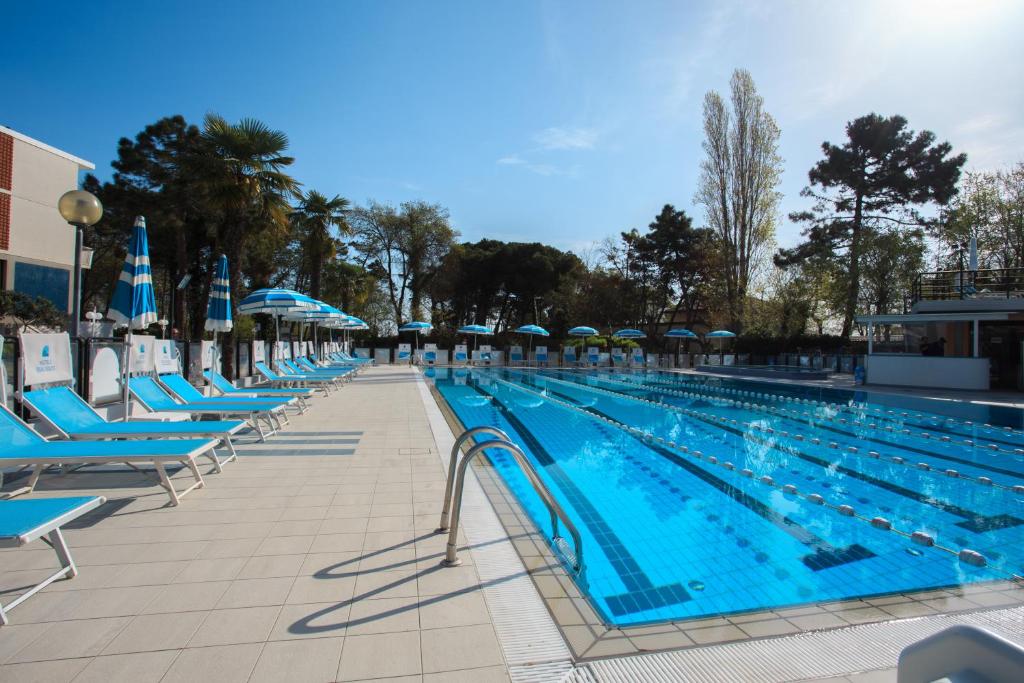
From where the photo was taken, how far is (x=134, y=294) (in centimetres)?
582

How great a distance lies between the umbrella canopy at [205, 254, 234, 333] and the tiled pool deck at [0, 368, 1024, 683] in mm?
4535

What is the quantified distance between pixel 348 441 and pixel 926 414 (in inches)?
442

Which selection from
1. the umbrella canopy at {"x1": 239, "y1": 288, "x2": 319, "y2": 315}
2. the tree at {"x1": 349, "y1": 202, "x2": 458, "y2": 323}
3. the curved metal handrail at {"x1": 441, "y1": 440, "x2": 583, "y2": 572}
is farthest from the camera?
the tree at {"x1": 349, "y1": 202, "x2": 458, "y2": 323}

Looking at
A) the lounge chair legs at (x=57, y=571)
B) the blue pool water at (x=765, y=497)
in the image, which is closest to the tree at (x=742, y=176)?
the blue pool water at (x=765, y=497)

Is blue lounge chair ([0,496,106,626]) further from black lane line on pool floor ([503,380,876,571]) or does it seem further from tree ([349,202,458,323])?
tree ([349,202,458,323])

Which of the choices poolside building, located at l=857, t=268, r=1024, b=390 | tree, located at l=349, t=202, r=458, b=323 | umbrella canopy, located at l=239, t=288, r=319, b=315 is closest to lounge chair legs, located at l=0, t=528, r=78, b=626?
umbrella canopy, located at l=239, t=288, r=319, b=315

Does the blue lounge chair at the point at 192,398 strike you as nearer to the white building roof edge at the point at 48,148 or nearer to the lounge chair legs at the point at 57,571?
the lounge chair legs at the point at 57,571

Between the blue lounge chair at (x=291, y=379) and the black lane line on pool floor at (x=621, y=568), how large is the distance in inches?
269

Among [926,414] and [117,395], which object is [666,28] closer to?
[926,414]

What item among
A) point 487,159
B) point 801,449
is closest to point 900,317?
point 801,449

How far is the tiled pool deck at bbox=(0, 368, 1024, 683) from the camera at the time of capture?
6.87ft

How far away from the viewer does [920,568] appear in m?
3.62

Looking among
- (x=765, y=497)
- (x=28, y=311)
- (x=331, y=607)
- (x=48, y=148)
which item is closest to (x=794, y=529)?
(x=765, y=497)

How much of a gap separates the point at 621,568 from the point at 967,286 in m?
18.7
